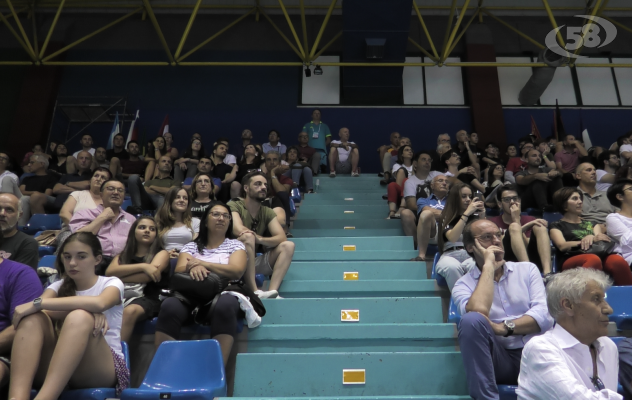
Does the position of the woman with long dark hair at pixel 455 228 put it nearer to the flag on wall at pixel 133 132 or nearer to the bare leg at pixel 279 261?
the bare leg at pixel 279 261

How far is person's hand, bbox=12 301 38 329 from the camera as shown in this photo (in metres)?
2.04

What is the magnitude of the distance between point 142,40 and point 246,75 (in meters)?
1.73

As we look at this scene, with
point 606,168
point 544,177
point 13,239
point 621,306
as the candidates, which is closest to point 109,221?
point 13,239

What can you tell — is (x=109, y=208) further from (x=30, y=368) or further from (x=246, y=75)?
(x=246, y=75)

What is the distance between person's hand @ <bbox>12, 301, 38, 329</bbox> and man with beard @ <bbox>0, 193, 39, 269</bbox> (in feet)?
2.55

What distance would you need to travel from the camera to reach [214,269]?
2775 millimetres

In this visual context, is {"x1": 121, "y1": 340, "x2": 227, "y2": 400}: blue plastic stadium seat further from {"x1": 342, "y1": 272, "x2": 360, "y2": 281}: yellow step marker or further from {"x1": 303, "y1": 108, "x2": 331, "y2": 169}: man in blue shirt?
{"x1": 303, "y1": 108, "x2": 331, "y2": 169}: man in blue shirt

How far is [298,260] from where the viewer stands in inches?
156

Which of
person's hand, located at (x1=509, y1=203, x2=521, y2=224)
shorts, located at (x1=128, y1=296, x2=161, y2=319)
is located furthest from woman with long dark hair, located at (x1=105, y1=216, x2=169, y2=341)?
person's hand, located at (x1=509, y1=203, x2=521, y2=224)

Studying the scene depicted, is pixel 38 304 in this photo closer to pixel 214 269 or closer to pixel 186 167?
pixel 214 269

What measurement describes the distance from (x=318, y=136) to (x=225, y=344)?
5277mm

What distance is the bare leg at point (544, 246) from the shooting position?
10.8ft

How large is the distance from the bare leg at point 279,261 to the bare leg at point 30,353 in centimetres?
138

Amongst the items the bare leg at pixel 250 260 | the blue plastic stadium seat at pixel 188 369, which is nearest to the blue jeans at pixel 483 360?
the blue plastic stadium seat at pixel 188 369
